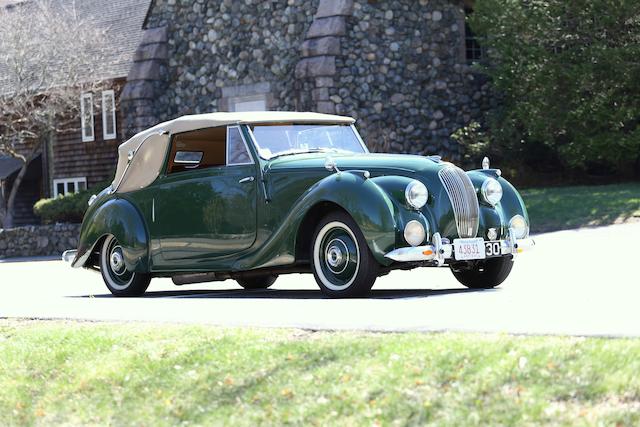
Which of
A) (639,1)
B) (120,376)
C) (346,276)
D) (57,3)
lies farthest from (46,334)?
(57,3)

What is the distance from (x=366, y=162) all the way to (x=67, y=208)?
21.4 metres

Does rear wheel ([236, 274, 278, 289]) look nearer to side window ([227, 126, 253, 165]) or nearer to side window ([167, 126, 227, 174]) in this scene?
side window ([167, 126, 227, 174])

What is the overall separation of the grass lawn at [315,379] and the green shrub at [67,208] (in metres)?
22.8

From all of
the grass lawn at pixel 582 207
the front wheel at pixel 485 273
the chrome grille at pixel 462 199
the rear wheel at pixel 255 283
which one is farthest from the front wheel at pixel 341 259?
the grass lawn at pixel 582 207

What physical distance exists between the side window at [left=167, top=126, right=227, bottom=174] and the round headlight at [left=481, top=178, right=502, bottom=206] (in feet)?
9.51

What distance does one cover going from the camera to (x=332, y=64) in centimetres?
2953

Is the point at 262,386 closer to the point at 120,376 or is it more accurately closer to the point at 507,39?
the point at 120,376

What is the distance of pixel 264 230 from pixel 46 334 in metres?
3.12

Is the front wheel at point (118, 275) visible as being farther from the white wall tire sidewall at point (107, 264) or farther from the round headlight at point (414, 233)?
the round headlight at point (414, 233)

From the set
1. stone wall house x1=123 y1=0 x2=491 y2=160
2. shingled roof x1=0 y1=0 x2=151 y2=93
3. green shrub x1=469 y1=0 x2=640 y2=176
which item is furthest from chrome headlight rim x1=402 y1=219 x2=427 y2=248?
shingled roof x1=0 y1=0 x2=151 y2=93

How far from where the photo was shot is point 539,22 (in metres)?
27.6

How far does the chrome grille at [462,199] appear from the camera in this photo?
1193cm

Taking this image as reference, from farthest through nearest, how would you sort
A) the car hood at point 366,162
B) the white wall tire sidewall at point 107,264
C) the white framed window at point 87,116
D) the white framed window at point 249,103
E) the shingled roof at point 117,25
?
the white framed window at point 87,116 < the shingled roof at point 117,25 < the white framed window at point 249,103 < the white wall tire sidewall at point 107,264 < the car hood at point 366,162

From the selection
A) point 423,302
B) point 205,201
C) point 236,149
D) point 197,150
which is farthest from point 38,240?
point 423,302
